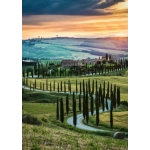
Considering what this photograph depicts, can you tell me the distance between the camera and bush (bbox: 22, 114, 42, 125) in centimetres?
346

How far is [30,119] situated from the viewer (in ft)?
11.4

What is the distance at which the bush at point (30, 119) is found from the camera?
11.4 feet

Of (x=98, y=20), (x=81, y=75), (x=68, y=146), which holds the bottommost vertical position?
(x=68, y=146)

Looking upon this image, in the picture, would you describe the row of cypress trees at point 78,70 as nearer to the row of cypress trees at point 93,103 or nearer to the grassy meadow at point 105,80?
the grassy meadow at point 105,80

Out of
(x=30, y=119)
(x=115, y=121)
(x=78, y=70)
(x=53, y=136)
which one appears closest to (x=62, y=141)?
(x=53, y=136)

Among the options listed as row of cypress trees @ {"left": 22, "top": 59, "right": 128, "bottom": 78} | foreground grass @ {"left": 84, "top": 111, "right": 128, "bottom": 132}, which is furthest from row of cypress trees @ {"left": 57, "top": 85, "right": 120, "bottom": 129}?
row of cypress trees @ {"left": 22, "top": 59, "right": 128, "bottom": 78}

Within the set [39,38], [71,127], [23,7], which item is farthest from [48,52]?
[71,127]

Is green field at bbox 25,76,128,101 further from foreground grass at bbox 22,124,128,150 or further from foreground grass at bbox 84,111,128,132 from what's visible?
foreground grass at bbox 22,124,128,150

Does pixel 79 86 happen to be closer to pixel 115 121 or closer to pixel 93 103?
pixel 93 103
